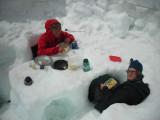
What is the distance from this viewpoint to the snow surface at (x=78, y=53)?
189 centimetres

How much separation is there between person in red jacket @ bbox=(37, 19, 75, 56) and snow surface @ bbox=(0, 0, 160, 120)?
141 mm

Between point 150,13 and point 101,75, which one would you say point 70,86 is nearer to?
point 101,75

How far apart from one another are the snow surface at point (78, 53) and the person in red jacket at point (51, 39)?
14 centimetres

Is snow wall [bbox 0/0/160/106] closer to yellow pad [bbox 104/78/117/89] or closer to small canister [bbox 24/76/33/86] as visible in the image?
small canister [bbox 24/76/33/86]

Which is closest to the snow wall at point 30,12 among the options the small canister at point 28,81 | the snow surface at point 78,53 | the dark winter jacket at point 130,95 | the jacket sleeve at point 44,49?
the snow surface at point 78,53

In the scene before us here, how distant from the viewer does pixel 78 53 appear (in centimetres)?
272

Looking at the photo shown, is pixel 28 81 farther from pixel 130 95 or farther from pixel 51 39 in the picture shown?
pixel 130 95

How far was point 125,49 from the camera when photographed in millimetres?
3051

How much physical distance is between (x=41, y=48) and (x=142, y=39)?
2.25 m

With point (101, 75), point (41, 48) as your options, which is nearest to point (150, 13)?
point (101, 75)

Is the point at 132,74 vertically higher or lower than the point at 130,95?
higher

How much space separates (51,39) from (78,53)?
1.91 ft

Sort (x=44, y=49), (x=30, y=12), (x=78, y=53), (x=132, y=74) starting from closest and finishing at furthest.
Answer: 1. (x=132, y=74)
2. (x=44, y=49)
3. (x=78, y=53)
4. (x=30, y=12)

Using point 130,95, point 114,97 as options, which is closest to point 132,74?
point 130,95
